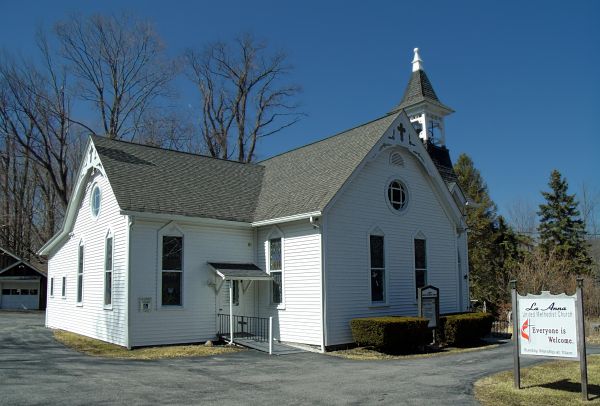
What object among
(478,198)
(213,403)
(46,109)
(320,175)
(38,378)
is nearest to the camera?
(213,403)

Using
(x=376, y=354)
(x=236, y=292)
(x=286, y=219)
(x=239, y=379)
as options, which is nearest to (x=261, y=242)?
(x=236, y=292)

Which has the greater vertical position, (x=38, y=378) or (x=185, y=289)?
(x=185, y=289)

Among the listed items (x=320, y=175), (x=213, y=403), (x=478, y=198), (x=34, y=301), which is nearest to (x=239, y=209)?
(x=320, y=175)

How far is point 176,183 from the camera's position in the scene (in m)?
20.5

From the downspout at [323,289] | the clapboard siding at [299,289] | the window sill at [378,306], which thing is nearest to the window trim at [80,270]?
the clapboard siding at [299,289]

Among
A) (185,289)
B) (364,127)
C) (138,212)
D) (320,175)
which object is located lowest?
(185,289)

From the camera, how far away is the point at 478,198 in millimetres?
47406

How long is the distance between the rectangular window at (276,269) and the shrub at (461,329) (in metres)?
5.82

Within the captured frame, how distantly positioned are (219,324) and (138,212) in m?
4.97

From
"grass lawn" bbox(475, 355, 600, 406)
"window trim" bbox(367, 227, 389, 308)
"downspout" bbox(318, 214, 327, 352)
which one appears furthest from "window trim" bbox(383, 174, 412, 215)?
"grass lawn" bbox(475, 355, 600, 406)

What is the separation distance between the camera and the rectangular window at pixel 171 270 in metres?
18.2

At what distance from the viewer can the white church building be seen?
17.8 m

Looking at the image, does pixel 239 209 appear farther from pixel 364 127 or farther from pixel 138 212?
pixel 364 127

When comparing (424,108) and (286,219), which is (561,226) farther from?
(286,219)
